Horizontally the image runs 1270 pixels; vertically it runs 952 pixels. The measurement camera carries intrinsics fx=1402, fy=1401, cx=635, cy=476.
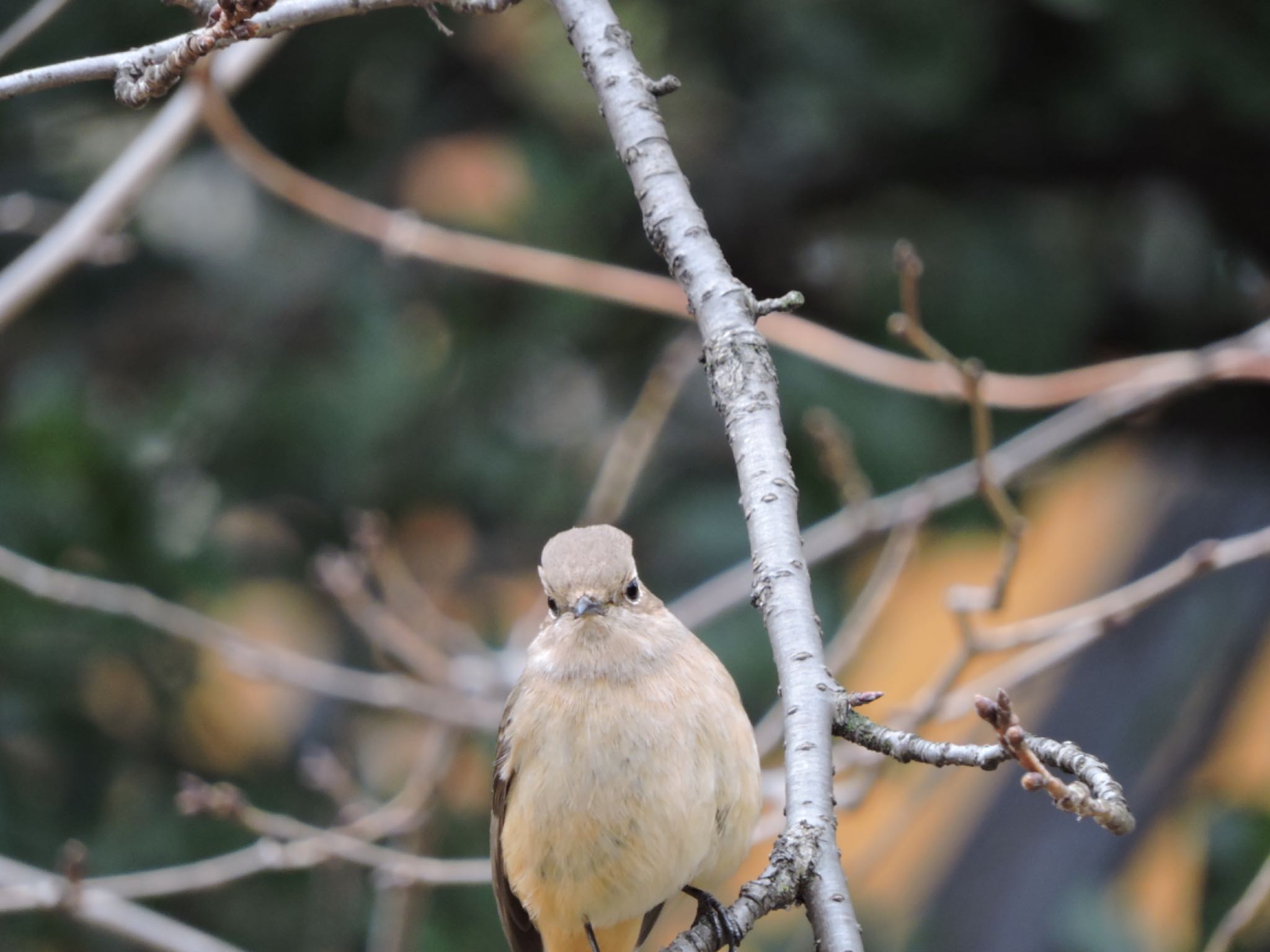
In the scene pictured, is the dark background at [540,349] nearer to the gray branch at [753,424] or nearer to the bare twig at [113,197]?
the bare twig at [113,197]

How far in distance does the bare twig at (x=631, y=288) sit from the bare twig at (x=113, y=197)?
14cm

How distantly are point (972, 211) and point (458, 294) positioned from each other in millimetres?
2008

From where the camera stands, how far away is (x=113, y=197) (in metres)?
4.06

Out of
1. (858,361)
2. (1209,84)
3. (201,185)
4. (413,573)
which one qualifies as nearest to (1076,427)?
(858,361)

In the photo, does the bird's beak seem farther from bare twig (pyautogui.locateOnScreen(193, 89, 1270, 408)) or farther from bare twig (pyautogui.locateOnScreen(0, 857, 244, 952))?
bare twig (pyautogui.locateOnScreen(0, 857, 244, 952))

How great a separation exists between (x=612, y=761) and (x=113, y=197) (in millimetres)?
2301

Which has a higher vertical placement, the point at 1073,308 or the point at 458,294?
the point at 458,294

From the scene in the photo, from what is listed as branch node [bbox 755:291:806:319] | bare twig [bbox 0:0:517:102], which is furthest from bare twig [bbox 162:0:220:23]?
branch node [bbox 755:291:806:319]

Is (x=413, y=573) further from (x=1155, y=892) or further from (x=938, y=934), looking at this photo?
(x=1155, y=892)

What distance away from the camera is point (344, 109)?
17.9 ft

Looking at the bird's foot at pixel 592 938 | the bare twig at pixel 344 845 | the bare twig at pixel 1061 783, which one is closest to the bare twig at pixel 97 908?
the bare twig at pixel 344 845

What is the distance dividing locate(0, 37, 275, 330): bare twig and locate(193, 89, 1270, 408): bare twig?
14cm

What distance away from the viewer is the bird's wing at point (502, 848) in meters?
3.30

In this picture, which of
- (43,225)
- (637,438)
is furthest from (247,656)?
(43,225)
